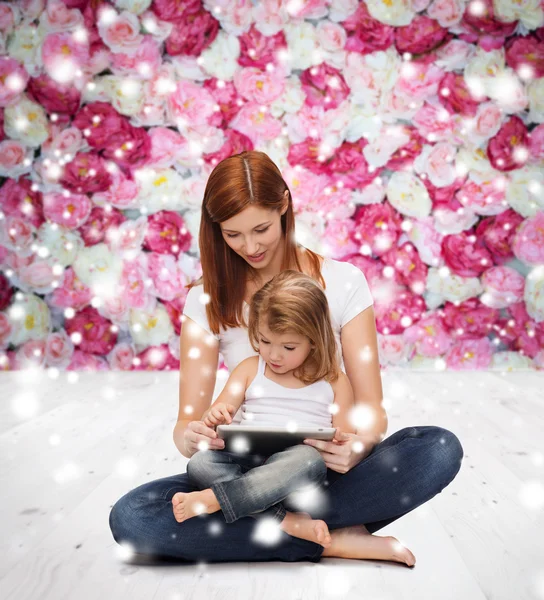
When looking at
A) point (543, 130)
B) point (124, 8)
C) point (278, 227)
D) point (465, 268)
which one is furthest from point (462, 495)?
point (124, 8)

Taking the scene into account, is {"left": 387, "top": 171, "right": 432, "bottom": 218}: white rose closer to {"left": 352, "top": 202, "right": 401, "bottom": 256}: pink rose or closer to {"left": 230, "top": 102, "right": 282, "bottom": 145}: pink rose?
{"left": 352, "top": 202, "right": 401, "bottom": 256}: pink rose

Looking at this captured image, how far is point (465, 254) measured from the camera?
3.68m

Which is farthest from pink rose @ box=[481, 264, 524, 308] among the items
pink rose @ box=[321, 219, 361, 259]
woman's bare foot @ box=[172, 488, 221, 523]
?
woman's bare foot @ box=[172, 488, 221, 523]

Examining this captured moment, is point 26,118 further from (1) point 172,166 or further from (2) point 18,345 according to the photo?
(2) point 18,345

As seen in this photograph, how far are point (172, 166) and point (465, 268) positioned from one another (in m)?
1.67

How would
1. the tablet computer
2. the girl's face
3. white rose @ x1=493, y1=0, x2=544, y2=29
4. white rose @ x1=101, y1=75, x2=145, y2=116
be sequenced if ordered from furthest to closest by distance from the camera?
1. white rose @ x1=101, y1=75, x2=145, y2=116
2. white rose @ x1=493, y1=0, x2=544, y2=29
3. the girl's face
4. the tablet computer

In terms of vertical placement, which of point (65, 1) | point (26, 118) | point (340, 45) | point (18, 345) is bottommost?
point (18, 345)

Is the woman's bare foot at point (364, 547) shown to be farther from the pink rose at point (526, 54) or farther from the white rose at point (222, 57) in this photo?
the pink rose at point (526, 54)

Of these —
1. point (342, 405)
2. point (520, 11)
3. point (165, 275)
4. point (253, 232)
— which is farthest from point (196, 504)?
point (520, 11)

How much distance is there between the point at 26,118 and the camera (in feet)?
12.2

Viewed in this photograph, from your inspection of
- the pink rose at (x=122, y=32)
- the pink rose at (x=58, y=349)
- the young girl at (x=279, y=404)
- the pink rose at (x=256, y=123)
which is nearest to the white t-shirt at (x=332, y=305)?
the young girl at (x=279, y=404)

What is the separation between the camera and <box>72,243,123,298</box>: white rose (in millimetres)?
3748

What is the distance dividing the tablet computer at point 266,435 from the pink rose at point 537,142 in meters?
2.90

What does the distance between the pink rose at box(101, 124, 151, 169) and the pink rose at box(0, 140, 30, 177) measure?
0.45m
